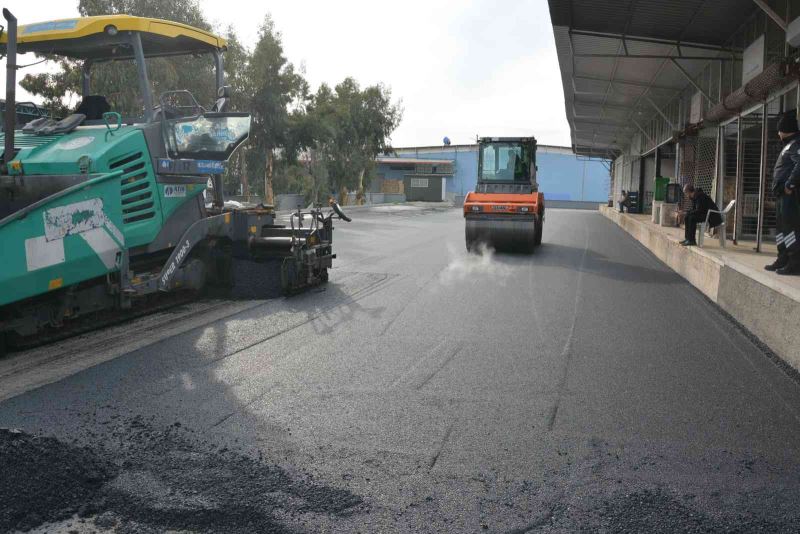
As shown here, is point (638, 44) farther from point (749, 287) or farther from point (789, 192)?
point (749, 287)

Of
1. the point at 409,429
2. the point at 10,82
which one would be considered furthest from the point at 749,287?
the point at 10,82

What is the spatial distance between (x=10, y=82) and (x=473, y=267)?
349 inches

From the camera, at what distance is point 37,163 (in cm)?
634

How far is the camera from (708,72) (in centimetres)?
1761

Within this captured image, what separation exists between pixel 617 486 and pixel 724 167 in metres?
13.9

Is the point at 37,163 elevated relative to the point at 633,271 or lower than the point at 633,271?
elevated

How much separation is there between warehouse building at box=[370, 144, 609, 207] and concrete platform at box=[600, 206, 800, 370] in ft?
189

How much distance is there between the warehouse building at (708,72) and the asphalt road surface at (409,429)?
5.59 m

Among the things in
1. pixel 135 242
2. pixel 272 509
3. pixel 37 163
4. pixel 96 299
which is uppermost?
pixel 37 163

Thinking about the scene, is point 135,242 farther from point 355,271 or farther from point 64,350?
point 355,271

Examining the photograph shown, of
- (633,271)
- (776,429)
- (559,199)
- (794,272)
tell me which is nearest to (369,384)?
(776,429)

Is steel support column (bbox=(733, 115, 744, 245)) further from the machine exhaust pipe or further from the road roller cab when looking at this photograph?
the machine exhaust pipe

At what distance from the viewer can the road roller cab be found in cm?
1558

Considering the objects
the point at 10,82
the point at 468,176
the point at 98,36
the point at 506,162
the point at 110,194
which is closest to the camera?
the point at 10,82
